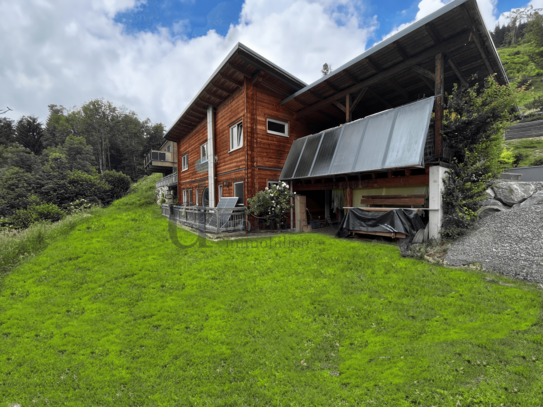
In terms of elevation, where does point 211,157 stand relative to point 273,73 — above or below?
below

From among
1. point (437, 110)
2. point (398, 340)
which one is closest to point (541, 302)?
point (398, 340)

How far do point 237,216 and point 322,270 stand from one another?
5.16m

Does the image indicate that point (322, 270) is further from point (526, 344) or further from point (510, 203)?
point (510, 203)

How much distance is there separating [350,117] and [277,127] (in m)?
3.96

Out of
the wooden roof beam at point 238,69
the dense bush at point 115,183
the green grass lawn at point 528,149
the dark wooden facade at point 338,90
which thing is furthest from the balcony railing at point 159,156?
the green grass lawn at point 528,149

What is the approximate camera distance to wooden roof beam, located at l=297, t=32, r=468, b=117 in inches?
283

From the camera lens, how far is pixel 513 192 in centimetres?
913

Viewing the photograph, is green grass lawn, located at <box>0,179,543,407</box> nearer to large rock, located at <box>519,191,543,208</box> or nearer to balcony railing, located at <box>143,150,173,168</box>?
large rock, located at <box>519,191,543,208</box>

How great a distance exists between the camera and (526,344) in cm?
293

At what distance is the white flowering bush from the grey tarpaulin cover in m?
2.68

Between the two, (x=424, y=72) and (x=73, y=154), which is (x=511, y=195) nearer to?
(x=424, y=72)

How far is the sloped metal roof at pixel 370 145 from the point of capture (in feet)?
23.1

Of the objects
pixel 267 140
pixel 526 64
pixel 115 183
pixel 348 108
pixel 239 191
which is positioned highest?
pixel 526 64

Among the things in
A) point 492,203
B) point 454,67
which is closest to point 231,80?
point 454,67
